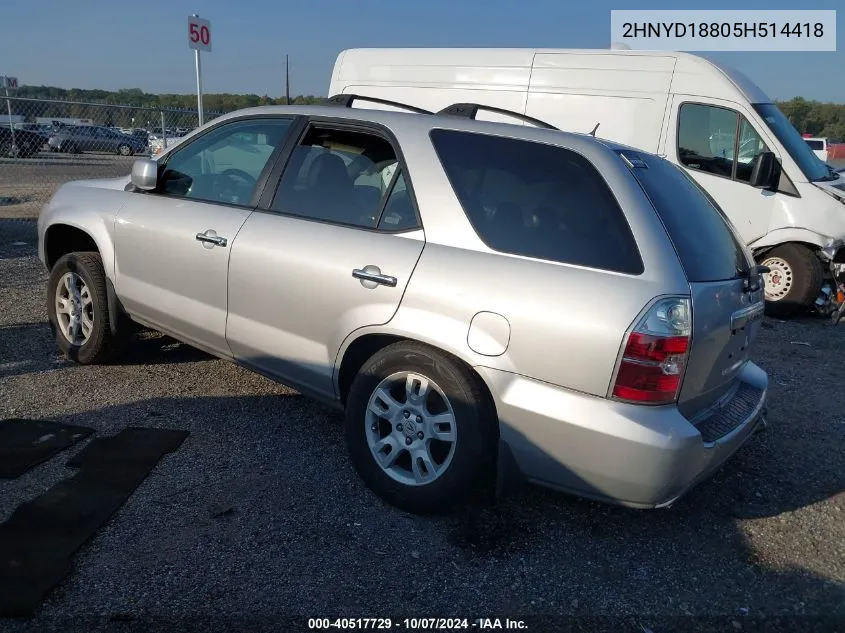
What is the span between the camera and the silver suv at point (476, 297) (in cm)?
281

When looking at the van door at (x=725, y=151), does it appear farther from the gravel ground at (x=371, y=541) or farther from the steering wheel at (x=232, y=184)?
the steering wheel at (x=232, y=184)

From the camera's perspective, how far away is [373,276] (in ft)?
10.8

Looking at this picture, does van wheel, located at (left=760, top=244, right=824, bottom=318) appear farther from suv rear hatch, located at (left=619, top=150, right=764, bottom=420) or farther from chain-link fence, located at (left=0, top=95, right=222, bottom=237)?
chain-link fence, located at (left=0, top=95, right=222, bottom=237)

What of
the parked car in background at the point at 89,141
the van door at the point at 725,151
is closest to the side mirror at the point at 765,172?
the van door at the point at 725,151

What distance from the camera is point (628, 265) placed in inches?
113

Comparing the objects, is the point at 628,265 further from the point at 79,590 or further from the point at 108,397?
the point at 108,397

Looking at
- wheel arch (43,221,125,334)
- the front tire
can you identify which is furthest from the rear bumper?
the front tire

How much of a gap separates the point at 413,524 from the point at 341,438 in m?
0.97

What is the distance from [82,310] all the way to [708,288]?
13.1 feet

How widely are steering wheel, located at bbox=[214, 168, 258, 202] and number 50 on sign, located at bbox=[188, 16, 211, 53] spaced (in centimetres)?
686

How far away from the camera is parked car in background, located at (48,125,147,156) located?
26062mm

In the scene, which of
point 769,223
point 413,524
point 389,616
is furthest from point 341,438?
point 769,223

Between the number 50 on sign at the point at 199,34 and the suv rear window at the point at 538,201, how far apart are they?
26.6 ft

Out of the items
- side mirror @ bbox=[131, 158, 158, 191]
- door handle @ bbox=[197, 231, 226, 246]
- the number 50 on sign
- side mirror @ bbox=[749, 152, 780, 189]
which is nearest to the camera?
door handle @ bbox=[197, 231, 226, 246]
